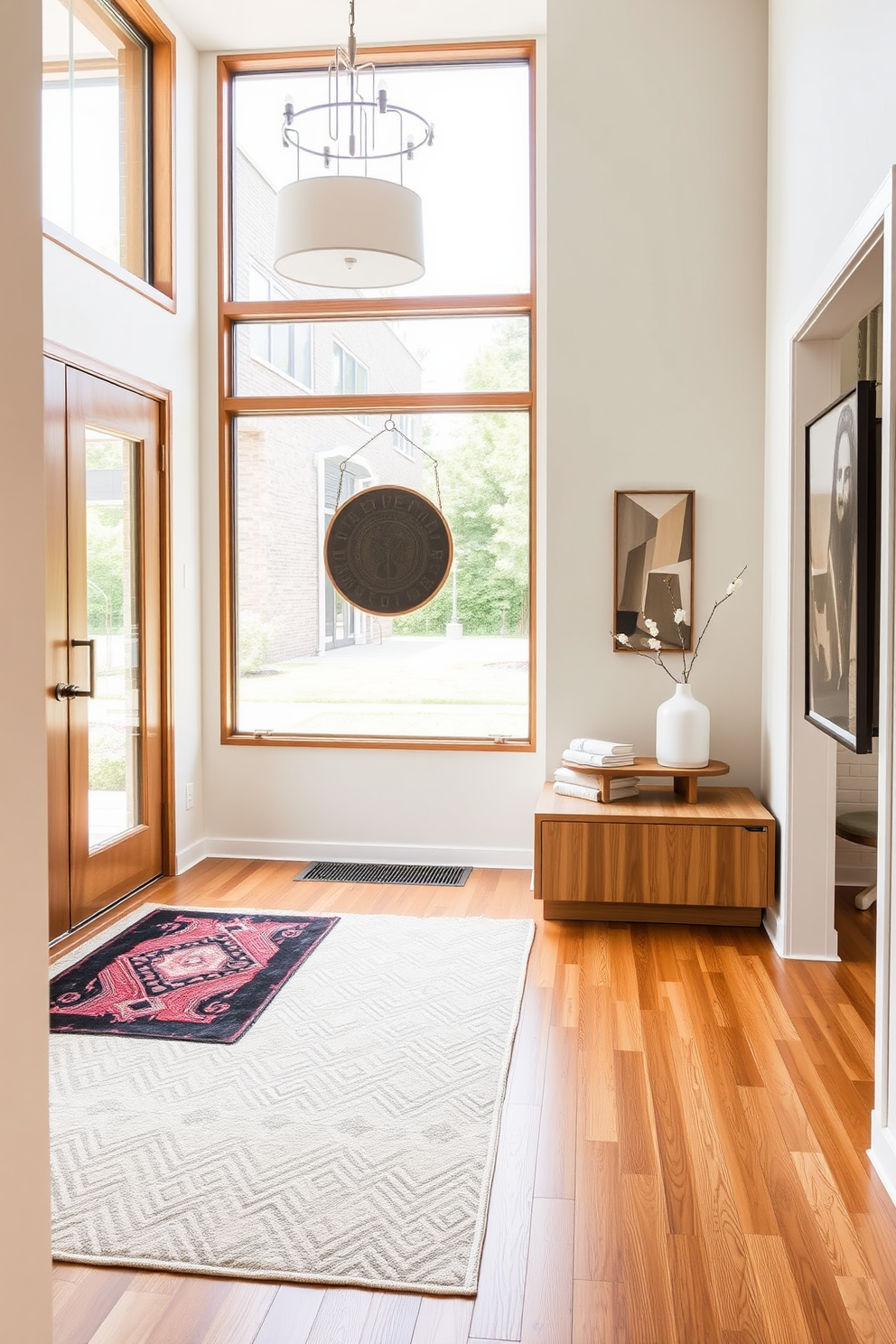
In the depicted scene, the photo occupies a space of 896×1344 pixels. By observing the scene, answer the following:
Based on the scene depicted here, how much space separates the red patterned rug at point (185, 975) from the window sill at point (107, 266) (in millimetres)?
2492

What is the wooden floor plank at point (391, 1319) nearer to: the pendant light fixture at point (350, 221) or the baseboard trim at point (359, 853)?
the pendant light fixture at point (350, 221)

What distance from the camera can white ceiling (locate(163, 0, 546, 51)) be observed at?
14.9 feet

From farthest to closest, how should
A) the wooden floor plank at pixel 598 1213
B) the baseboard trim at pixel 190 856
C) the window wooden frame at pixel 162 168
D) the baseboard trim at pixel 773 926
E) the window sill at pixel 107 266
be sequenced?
the baseboard trim at pixel 190 856
the window wooden frame at pixel 162 168
the baseboard trim at pixel 773 926
the window sill at pixel 107 266
the wooden floor plank at pixel 598 1213

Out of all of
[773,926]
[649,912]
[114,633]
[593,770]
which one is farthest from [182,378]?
[773,926]

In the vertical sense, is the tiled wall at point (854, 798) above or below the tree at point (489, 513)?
below

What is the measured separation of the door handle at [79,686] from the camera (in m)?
3.81

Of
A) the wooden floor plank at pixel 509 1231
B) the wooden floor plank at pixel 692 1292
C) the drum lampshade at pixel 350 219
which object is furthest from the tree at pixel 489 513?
the wooden floor plank at pixel 692 1292

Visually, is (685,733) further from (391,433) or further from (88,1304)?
(88,1304)

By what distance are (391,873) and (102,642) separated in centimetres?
166

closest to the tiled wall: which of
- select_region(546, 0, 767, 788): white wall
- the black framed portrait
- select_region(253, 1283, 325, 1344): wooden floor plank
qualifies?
select_region(546, 0, 767, 788): white wall

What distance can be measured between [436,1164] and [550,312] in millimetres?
3423

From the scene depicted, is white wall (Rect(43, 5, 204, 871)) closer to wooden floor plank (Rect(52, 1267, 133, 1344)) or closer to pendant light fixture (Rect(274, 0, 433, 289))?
pendant light fixture (Rect(274, 0, 433, 289))

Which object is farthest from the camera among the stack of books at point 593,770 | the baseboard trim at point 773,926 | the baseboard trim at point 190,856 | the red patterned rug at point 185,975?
the baseboard trim at point 190,856

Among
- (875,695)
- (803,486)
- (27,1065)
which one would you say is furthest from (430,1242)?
(803,486)
